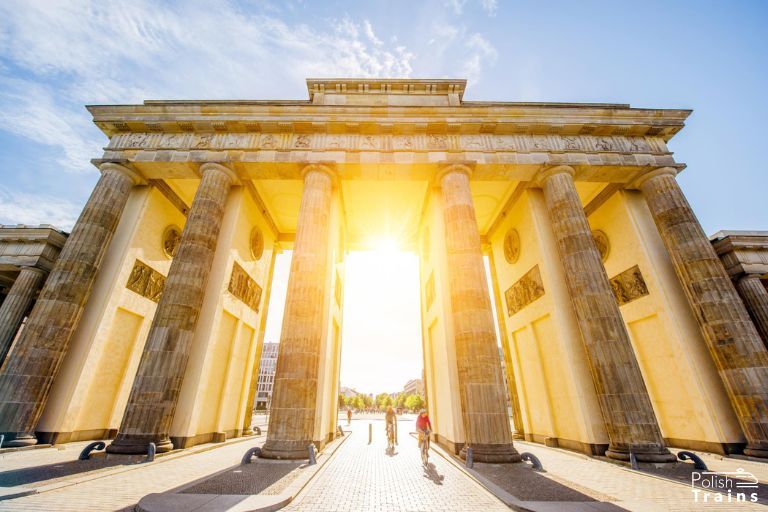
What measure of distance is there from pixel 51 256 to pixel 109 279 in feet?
12.5

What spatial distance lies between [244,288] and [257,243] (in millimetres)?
A: 2758

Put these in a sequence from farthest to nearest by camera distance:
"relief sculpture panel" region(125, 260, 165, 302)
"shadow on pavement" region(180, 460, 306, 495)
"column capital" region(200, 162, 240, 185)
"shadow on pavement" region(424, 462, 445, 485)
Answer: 1. "column capital" region(200, 162, 240, 185)
2. "relief sculpture panel" region(125, 260, 165, 302)
3. "shadow on pavement" region(424, 462, 445, 485)
4. "shadow on pavement" region(180, 460, 306, 495)

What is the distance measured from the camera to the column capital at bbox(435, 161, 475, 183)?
40.9ft

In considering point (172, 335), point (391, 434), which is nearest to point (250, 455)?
point (172, 335)

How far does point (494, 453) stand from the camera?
8.30m

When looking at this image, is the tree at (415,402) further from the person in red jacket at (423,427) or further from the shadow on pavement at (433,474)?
the shadow on pavement at (433,474)

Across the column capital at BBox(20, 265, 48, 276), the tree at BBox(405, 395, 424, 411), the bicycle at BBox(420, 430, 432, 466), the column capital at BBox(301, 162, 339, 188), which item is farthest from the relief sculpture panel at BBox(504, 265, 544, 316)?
the tree at BBox(405, 395, 424, 411)

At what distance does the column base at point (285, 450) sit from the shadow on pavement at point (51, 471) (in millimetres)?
3454

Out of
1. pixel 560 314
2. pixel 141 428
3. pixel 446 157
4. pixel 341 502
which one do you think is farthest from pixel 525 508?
pixel 446 157

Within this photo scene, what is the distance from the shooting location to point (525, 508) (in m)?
4.56

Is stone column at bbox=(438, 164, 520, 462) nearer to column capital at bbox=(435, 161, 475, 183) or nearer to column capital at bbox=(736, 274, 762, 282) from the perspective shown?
column capital at bbox=(435, 161, 475, 183)

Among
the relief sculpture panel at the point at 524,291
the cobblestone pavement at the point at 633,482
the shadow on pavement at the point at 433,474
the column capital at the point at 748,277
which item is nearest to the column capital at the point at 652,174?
the column capital at the point at 748,277

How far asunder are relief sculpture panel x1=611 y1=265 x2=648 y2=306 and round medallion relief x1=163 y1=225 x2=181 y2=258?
20.6m

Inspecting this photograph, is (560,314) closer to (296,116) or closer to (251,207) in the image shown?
(296,116)
